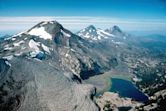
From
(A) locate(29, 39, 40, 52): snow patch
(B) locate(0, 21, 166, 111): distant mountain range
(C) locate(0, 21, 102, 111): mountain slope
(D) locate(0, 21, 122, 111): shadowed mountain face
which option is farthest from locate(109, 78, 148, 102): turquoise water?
(A) locate(29, 39, 40, 52): snow patch

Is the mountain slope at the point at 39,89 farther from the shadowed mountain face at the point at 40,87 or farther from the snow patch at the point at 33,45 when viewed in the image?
the snow patch at the point at 33,45

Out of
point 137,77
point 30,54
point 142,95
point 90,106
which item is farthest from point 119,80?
point 90,106

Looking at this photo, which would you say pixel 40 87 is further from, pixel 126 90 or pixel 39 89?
pixel 126 90

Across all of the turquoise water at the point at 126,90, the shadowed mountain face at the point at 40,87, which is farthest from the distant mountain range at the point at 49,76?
the turquoise water at the point at 126,90

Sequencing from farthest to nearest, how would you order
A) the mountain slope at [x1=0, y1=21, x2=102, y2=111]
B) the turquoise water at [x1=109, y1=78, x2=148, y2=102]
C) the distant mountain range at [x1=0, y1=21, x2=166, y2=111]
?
the turquoise water at [x1=109, y1=78, x2=148, y2=102], the distant mountain range at [x1=0, y1=21, x2=166, y2=111], the mountain slope at [x1=0, y1=21, x2=102, y2=111]

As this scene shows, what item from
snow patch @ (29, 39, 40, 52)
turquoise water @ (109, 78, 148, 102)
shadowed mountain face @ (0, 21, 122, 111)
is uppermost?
shadowed mountain face @ (0, 21, 122, 111)

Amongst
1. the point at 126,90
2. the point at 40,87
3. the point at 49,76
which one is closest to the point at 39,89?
the point at 40,87

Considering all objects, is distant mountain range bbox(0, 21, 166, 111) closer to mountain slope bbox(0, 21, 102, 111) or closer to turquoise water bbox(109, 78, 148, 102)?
mountain slope bbox(0, 21, 102, 111)

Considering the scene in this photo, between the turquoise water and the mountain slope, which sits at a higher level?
the mountain slope

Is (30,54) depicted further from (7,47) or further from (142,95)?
(142,95)
